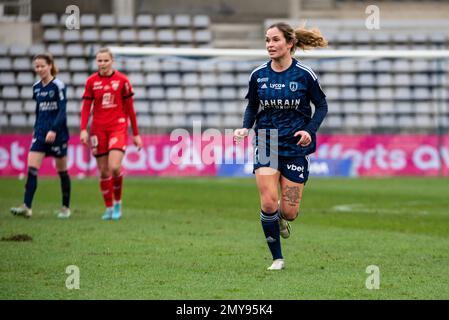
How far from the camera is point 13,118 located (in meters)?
32.2

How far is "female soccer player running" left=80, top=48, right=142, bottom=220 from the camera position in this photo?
1523 cm

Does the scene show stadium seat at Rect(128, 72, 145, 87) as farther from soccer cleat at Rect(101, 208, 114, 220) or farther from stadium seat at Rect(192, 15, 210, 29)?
soccer cleat at Rect(101, 208, 114, 220)

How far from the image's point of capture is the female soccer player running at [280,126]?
1000 centimetres

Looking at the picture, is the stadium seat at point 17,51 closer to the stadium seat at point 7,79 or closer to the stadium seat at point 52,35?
the stadium seat at point 7,79

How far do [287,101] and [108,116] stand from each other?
581 cm

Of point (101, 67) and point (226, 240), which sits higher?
point (101, 67)

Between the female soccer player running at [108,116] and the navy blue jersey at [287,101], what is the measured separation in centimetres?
530

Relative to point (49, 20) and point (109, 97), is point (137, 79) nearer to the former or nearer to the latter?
point (49, 20)

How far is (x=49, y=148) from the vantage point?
1577 centimetres

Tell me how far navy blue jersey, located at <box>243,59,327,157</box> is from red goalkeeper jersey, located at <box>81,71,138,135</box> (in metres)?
5.32

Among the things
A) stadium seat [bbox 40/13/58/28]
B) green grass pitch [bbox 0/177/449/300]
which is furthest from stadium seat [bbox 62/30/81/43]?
green grass pitch [bbox 0/177/449/300]
